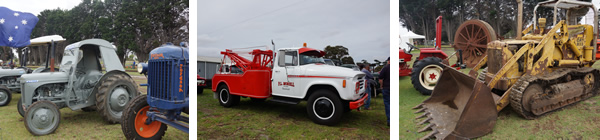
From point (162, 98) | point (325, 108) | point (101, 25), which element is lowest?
point (325, 108)

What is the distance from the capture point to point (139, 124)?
9.38 feet

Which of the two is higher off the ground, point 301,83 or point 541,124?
point 301,83

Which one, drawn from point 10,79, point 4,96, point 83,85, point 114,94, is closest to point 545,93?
point 114,94

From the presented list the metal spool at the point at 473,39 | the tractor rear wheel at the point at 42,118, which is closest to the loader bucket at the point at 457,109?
the metal spool at the point at 473,39

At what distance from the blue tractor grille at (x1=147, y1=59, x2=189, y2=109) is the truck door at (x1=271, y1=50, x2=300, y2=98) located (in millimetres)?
1123

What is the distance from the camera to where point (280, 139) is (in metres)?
2.09

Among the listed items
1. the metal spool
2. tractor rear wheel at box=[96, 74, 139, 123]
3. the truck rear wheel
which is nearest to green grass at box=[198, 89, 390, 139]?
Answer: the truck rear wheel

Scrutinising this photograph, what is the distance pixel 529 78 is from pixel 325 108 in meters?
2.67

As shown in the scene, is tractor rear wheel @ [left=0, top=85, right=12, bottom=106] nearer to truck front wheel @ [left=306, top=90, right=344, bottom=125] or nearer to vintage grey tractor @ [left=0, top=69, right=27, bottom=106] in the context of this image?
vintage grey tractor @ [left=0, top=69, right=27, bottom=106]

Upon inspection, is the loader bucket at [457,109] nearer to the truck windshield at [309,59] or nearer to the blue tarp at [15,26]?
the truck windshield at [309,59]

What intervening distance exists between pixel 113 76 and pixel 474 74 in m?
5.55

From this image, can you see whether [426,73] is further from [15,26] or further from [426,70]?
[15,26]

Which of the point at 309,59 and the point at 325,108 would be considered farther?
the point at 309,59

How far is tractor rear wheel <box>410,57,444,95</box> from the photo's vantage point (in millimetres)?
3834
